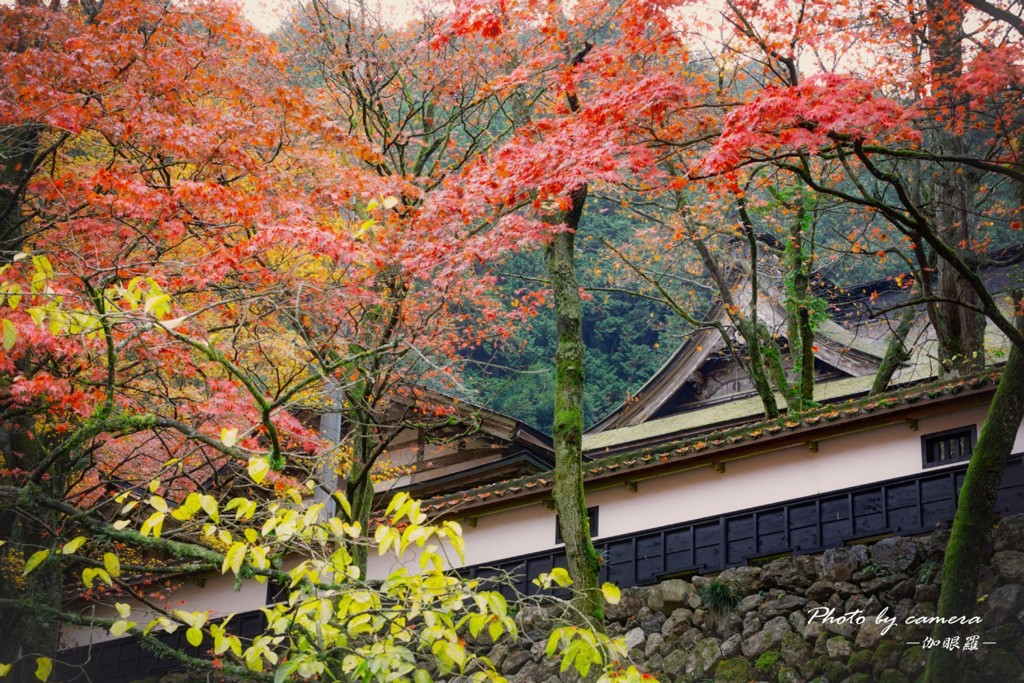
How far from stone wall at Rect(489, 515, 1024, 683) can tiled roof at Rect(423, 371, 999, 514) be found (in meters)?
1.82

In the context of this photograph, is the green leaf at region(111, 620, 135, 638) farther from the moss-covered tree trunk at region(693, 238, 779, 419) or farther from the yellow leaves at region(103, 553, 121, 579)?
the moss-covered tree trunk at region(693, 238, 779, 419)

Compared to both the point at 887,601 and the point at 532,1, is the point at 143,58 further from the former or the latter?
the point at 887,601

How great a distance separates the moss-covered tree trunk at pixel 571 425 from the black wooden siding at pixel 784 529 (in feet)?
6.02

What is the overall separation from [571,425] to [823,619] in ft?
15.4

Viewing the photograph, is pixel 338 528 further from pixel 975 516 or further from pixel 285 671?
pixel 975 516

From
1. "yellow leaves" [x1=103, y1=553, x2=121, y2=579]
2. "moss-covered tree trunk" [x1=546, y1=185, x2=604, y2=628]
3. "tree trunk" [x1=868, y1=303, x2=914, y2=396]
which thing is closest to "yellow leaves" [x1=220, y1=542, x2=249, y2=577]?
"yellow leaves" [x1=103, y1=553, x2=121, y2=579]

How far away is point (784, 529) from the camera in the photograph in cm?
1477

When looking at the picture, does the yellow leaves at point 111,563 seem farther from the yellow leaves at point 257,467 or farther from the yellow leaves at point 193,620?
the yellow leaves at point 257,467

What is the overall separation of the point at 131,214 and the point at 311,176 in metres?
3.42

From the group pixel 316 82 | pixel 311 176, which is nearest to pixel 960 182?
pixel 311 176

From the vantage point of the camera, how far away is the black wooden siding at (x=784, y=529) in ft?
44.9

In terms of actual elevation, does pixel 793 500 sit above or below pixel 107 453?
below

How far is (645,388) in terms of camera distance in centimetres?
2533

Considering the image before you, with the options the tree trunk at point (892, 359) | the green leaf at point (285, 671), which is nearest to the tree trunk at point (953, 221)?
the tree trunk at point (892, 359)
